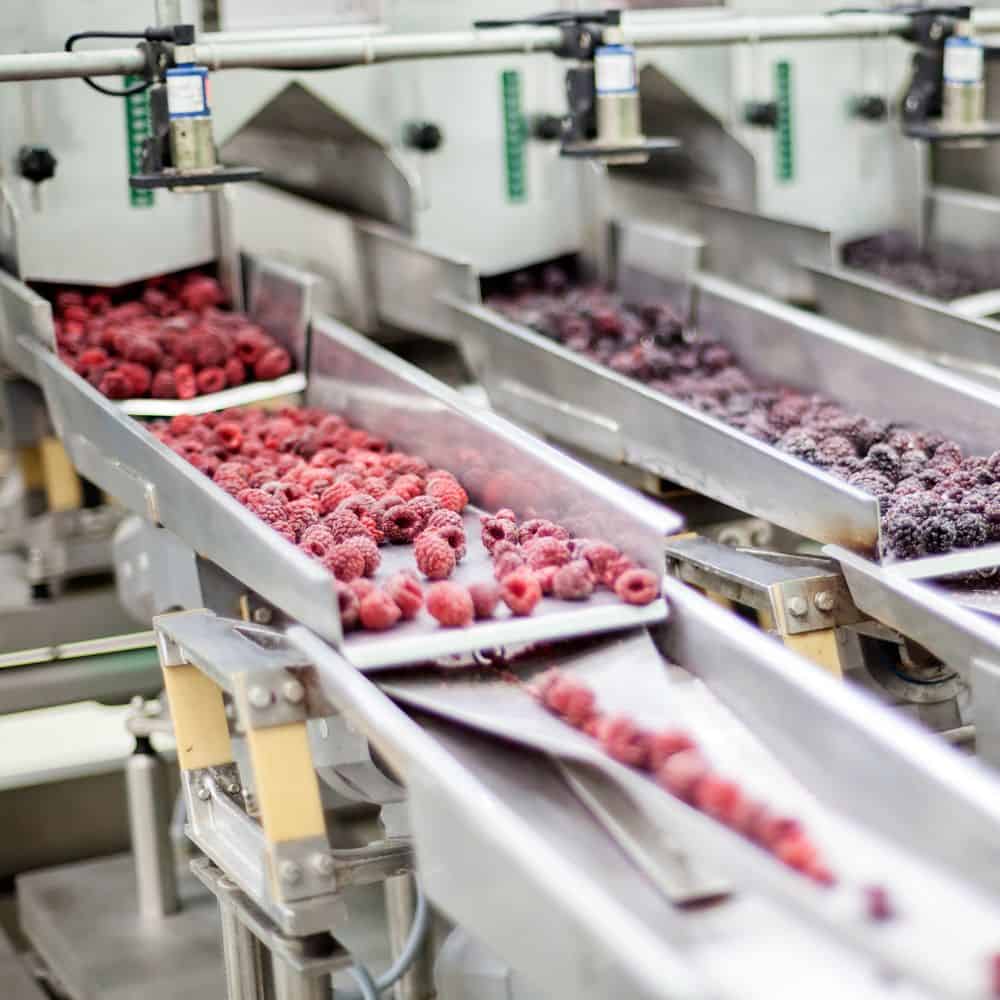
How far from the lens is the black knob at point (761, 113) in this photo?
160 inches

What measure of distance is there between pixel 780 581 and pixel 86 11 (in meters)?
1.92

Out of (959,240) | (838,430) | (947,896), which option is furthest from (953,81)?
(947,896)

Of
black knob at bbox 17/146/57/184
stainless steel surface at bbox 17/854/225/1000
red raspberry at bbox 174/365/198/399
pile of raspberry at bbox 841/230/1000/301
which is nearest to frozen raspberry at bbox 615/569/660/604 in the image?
red raspberry at bbox 174/365/198/399

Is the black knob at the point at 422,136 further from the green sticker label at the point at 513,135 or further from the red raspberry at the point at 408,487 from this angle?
the red raspberry at the point at 408,487

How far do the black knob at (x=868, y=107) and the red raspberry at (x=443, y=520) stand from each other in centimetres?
230

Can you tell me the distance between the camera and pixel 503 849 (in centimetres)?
157

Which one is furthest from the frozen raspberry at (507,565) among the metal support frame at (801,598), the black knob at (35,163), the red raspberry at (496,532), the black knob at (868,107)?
the black knob at (868,107)

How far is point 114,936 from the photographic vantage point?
127 inches

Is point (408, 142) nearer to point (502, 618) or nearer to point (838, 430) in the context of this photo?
point (838, 430)

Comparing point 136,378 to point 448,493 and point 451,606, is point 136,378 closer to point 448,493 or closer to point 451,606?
point 448,493

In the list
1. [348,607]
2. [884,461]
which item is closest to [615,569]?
[348,607]

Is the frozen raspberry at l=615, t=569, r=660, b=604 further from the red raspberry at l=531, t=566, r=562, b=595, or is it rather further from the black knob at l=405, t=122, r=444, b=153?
the black knob at l=405, t=122, r=444, b=153

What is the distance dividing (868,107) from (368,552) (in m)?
2.53

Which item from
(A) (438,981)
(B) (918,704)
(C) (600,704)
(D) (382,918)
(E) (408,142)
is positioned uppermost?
(E) (408,142)
